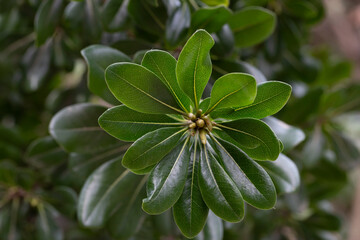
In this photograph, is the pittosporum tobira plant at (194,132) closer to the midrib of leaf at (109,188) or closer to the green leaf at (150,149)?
the green leaf at (150,149)

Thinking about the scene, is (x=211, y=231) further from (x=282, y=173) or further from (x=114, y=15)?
(x=114, y=15)

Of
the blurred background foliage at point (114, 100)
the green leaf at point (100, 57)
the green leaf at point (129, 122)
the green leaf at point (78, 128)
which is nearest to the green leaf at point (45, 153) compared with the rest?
the blurred background foliage at point (114, 100)

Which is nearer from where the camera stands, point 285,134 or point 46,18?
point 285,134

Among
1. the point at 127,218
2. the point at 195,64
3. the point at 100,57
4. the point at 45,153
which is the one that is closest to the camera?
the point at 195,64

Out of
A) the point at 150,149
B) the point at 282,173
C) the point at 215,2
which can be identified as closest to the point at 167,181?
the point at 150,149

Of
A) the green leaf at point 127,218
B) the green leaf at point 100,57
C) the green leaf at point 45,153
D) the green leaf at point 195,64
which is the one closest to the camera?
the green leaf at point 195,64

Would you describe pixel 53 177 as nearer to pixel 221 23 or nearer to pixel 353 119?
pixel 221 23
